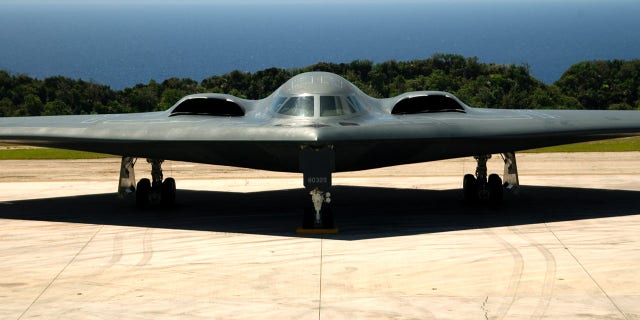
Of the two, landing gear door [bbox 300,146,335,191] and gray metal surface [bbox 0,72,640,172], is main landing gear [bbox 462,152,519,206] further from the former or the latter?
landing gear door [bbox 300,146,335,191]

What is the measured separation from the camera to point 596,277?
14695mm

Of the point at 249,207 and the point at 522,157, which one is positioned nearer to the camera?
the point at 249,207

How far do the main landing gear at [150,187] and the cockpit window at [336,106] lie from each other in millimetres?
→ 4342

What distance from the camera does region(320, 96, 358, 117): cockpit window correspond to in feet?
66.2

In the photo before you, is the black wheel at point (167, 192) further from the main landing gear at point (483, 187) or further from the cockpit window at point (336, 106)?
the main landing gear at point (483, 187)

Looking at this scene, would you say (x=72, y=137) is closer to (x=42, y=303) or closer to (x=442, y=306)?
(x=42, y=303)

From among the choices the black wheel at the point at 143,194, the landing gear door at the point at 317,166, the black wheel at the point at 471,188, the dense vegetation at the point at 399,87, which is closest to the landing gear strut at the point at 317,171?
the landing gear door at the point at 317,166

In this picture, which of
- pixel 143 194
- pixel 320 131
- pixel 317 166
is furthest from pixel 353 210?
pixel 143 194

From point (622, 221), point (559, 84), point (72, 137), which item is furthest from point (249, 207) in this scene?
point (559, 84)

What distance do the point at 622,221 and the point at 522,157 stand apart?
14096 mm

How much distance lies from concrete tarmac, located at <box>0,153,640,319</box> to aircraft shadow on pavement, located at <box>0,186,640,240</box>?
0.05 metres

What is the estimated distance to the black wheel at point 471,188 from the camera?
890 inches

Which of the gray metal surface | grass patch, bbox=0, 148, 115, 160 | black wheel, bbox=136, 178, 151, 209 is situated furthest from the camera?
grass patch, bbox=0, 148, 115, 160

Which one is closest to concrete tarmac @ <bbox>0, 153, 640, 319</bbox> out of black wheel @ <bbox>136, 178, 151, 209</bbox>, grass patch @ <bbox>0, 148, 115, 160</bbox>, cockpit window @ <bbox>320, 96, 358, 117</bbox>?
black wheel @ <bbox>136, 178, 151, 209</bbox>
